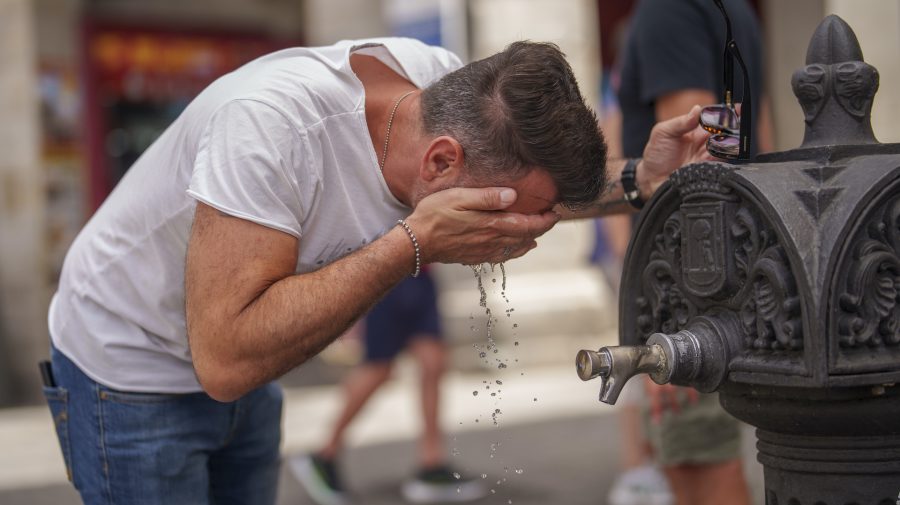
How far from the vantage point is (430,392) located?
5125 millimetres

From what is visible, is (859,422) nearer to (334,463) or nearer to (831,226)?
(831,226)

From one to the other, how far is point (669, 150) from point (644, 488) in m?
2.36

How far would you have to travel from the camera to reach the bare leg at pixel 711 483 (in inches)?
116

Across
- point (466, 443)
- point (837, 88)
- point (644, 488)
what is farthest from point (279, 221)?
point (466, 443)

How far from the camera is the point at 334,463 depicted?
16.3 feet

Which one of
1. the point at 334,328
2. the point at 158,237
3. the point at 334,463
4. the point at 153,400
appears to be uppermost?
the point at 158,237

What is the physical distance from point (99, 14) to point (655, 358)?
851cm

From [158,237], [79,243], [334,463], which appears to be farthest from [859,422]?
[334,463]

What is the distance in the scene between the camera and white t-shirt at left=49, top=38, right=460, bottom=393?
1.95 meters

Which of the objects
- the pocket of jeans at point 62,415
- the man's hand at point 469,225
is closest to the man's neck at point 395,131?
the man's hand at point 469,225

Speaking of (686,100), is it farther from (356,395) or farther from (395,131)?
(356,395)

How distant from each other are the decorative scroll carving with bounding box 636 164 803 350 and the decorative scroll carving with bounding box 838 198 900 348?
7 cm

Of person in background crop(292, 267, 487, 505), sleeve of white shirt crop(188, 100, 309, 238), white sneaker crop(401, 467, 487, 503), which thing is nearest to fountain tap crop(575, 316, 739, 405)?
sleeve of white shirt crop(188, 100, 309, 238)

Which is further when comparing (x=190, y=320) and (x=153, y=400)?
(x=153, y=400)
